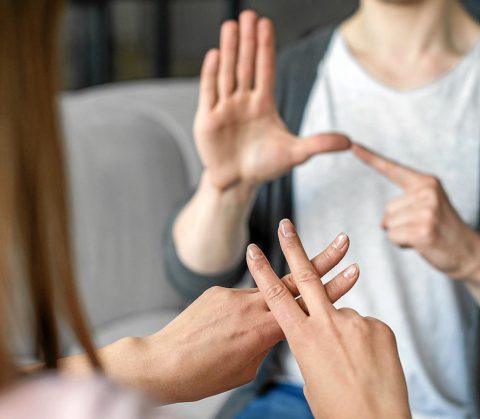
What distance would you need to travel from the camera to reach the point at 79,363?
30 cm

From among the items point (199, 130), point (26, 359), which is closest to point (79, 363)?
point (26, 359)

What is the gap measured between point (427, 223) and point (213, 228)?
0.45 feet

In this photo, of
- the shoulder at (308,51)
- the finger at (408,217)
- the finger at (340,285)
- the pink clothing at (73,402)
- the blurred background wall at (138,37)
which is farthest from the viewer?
the blurred background wall at (138,37)

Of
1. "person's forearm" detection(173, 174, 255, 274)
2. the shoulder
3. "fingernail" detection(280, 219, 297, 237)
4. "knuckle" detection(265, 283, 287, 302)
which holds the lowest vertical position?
"person's forearm" detection(173, 174, 255, 274)

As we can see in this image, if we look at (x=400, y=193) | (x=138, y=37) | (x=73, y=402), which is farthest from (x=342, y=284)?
(x=138, y=37)

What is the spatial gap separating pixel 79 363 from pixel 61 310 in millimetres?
66

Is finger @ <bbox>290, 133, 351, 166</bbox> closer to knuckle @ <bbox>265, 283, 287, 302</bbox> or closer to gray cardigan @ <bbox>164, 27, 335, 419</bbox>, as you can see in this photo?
gray cardigan @ <bbox>164, 27, 335, 419</bbox>

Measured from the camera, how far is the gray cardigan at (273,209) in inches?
22.0

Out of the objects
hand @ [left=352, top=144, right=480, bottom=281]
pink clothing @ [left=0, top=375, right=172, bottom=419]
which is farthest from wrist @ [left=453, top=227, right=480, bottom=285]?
pink clothing @ [left=0, top=375, right=172, bottom=419]

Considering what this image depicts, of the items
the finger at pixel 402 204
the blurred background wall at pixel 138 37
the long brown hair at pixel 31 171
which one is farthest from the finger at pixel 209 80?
the blurred background wall at pixel 138 37

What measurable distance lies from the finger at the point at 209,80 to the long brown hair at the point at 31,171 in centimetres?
25

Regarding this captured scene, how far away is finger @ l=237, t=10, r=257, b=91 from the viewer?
49 centimetres

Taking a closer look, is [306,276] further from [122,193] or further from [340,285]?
[122,193]

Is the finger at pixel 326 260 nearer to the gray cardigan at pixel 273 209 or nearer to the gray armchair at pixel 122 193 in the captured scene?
the gray cardigan at pixel 273 209
